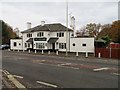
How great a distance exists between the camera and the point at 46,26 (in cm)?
6138

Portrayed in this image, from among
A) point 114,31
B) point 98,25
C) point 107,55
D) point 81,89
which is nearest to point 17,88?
point 81,89

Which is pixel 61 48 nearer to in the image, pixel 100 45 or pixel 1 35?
pixel 100 45

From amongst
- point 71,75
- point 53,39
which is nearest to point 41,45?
point 53,39

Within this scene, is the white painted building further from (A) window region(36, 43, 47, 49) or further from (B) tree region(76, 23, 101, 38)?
(B) tree region(76, 23, 101, 38)

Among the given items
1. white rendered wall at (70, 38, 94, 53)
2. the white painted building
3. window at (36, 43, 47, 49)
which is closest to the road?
white rendered wall at (70, 38, 94, 53)

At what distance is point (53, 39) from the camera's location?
58125 mm

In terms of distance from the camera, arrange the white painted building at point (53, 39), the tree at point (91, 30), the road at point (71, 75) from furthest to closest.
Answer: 1. the tree at point (91, 30)
2. the white painted building at point (53, 39)
3. the road at point (71, 75)

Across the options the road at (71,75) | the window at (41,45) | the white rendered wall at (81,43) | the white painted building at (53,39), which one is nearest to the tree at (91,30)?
the white painted building at (53,39)

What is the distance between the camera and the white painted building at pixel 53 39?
173 feet

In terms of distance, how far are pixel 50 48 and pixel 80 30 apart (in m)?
52.0

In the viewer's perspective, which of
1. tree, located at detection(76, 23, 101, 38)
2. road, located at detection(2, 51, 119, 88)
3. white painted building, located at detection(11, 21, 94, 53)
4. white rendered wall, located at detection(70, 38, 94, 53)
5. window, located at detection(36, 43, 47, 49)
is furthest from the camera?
tree, located at detection(76, 23, 101, 38)

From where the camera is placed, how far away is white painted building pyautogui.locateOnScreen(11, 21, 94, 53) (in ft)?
173

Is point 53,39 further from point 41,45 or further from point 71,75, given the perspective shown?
point 71,75

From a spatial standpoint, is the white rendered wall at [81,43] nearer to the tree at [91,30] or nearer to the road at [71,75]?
the road at [71,75]
